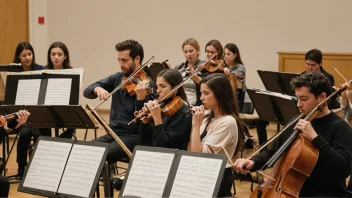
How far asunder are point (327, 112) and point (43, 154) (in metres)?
1.79

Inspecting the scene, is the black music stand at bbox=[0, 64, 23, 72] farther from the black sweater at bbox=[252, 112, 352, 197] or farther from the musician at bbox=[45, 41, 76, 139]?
the black sweater at bbox=[252, 112, 352, 197]

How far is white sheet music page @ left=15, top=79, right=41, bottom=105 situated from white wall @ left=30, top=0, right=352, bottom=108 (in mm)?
4474

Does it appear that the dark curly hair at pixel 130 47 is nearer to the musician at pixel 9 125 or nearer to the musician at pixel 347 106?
the musician at pixel 9 125

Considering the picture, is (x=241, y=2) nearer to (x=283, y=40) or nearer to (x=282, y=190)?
(x=283, y=40)

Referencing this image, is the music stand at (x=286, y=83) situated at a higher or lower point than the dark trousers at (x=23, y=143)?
higher

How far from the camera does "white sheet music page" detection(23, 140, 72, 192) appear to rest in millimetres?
3695

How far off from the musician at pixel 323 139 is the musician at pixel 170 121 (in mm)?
780

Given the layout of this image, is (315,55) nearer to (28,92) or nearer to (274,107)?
(274,107)

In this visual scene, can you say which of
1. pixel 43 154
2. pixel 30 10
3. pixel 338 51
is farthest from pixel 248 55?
pixel 43 154

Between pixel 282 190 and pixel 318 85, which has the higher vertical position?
pixel 318 85

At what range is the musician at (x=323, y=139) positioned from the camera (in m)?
3.21

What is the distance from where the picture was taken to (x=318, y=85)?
3.31 metres

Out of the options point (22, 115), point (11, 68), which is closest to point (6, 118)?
point (22, 115)

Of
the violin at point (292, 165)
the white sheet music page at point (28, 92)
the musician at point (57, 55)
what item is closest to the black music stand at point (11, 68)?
the white sheet music page at point (28, 92)
